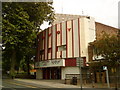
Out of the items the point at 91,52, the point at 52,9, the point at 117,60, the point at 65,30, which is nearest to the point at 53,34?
the point at 65,30

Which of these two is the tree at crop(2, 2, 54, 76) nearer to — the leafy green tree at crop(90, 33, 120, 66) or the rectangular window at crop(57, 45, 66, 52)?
the rectangular window at crop(57, 45, 66, 52)

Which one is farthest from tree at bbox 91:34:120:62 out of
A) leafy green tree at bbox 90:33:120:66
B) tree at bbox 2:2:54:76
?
tree at bbox 2:2:54:76

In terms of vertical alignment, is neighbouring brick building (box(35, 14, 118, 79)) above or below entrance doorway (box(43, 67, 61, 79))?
above

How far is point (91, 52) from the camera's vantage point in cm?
3061

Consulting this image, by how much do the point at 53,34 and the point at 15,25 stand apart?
305 inches

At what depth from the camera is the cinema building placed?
3156 centimetres

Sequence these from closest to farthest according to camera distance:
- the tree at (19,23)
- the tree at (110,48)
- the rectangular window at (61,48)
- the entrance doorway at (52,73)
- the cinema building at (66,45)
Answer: the tree at (110,48) < the tree at (19,23) < the cinema building at (66,45) < the rectangular window at (61,48) < the entrance doorway at (52,73)

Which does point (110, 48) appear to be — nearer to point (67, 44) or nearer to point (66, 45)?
point (67, 44)

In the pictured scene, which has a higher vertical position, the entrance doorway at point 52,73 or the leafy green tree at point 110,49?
the leafy green tree at point 110,49

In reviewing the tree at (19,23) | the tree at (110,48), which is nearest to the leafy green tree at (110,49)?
the tree at (110,48)

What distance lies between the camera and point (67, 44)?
32969mm

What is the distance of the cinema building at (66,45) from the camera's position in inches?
1243

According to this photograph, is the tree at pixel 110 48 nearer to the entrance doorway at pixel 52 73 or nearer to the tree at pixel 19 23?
the tree at pixel 19 23

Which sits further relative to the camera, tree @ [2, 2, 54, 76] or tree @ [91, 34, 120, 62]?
tree @ [2, 2, 54, 76]
